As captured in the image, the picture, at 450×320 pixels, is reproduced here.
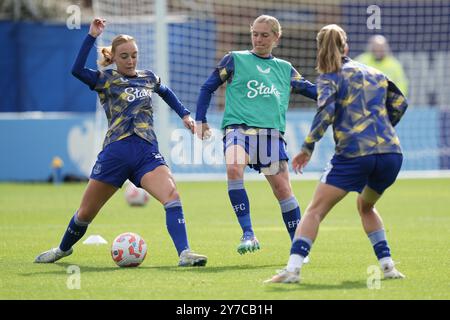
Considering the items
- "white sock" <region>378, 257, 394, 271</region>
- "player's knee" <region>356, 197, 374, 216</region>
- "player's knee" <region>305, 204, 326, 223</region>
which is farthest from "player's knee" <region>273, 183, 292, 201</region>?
"player's knee" <region>305, 204, 326, 223</region>

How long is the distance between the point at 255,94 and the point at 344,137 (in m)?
1.93

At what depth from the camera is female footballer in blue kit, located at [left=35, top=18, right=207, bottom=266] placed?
8.46 meters

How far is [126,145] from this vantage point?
853 centimetres

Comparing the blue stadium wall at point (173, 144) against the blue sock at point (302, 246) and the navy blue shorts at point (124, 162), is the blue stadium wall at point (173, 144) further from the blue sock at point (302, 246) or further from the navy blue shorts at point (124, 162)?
the blue sock at point (302, 246)

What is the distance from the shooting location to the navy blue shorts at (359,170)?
716 cm

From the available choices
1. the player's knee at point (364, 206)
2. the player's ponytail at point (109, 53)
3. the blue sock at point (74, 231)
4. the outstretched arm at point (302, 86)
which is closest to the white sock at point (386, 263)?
the player's knee at point (364, 206)

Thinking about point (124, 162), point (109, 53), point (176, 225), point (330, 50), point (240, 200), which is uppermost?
point (330, 50)

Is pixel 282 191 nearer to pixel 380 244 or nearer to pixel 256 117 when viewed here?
pixel 256 117

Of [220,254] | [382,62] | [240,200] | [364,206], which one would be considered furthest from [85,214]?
[382,62]

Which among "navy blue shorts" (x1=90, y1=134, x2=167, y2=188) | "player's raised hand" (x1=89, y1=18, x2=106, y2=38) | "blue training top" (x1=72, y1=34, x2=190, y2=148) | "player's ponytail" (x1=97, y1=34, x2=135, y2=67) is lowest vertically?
"navy blue shorts" (x1=90, y1=134, x2=167, y2=188)

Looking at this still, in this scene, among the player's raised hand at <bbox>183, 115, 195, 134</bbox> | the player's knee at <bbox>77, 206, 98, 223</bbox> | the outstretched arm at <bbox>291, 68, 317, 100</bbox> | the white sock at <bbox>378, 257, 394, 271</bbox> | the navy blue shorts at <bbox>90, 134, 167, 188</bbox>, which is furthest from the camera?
the outstretched arm at <bbox>291, 68, 317, 100</bbox>

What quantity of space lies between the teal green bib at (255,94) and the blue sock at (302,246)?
1.94m

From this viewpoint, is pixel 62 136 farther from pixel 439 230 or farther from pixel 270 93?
pixel 270 93

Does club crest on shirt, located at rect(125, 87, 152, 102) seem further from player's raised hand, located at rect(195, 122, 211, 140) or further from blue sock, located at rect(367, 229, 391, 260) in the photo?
blue sock, located at rect(367, 229, 391, 260)
